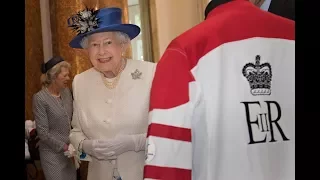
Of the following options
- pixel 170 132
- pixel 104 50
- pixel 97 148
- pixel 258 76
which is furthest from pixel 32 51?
pixel 258 76

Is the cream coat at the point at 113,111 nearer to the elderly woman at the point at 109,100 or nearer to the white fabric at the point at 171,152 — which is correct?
the elderly woman at the point at 109,100

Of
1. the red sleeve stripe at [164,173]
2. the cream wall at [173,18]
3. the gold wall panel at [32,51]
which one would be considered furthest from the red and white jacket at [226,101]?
the gold wall panel at [32,51]

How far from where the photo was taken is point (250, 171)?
0.91 metres

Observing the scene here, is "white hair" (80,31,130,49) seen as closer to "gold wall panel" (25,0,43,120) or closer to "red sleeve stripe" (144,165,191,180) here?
"gold wall panel" (25,0,43,120)

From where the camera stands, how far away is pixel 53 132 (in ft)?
3.51

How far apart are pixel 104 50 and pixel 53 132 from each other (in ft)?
0.80

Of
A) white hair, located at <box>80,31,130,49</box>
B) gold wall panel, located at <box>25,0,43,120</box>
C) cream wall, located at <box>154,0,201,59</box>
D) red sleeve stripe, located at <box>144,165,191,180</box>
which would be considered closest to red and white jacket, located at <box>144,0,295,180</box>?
red sleeve stripe, located at <box>144,165,191,180</box>

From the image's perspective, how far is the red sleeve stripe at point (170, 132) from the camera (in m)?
0.82

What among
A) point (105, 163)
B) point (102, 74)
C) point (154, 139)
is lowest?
point (105, 163)

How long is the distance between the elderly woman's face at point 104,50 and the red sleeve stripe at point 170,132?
0.29m

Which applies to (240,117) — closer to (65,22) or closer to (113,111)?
(113,111)

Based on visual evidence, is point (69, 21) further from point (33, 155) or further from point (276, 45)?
point (276, 45)
